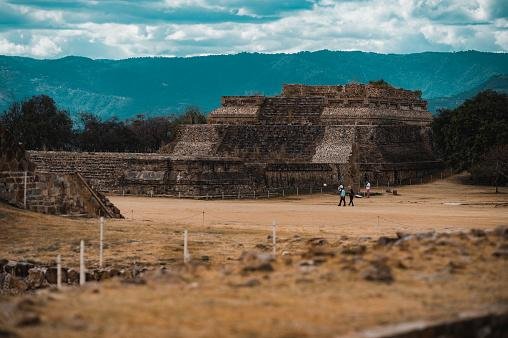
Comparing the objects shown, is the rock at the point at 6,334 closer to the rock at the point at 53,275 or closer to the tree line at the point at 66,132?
the rock at the point at 53,275

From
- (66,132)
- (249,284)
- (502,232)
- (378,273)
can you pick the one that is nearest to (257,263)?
(249,284)

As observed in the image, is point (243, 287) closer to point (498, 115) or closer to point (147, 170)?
point (147, 170)

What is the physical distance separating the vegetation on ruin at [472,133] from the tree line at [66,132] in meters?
20.8

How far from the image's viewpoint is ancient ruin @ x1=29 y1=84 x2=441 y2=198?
173 ft

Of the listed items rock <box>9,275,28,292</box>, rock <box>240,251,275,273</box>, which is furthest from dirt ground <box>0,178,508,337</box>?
rock <box>9,275,28,292</box>

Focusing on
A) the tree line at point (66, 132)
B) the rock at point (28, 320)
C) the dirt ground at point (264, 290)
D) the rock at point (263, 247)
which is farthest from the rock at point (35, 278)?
the tree line at point (66, 132)

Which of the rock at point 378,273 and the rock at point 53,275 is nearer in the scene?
the rock at point 378,273

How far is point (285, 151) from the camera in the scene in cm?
6069

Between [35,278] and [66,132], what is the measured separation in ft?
199

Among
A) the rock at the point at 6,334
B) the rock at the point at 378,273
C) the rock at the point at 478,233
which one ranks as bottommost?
the rock at the point at 6,334

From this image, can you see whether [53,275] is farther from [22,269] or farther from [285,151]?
[285,151]

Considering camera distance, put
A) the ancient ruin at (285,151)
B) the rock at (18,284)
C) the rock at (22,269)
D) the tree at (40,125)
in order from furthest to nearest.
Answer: the tree at (40,125) → the ancient ruin at (285,151) → the rock at (22,269) → the rock at (18,284)

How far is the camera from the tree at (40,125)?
74.8m

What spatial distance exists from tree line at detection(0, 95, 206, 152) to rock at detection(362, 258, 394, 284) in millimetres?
57340
